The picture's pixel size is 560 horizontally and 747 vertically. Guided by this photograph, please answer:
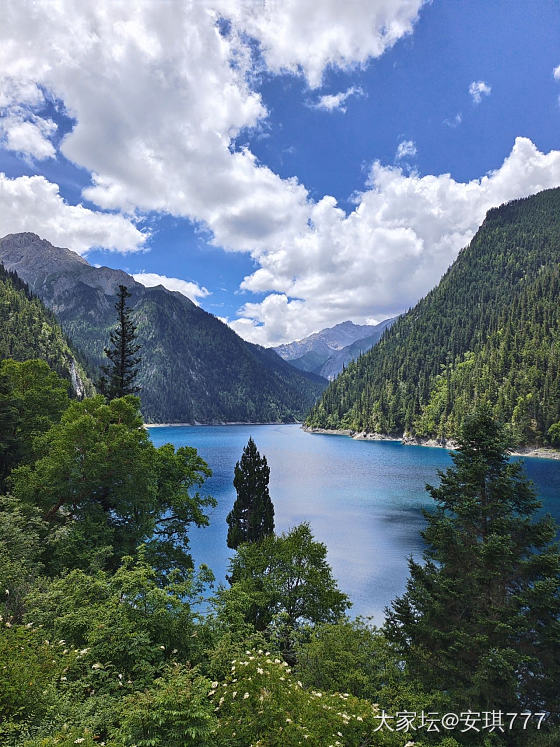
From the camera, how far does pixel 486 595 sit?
14.6 metres

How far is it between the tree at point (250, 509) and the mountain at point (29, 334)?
10019cm

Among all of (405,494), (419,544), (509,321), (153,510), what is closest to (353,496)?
(405,494)

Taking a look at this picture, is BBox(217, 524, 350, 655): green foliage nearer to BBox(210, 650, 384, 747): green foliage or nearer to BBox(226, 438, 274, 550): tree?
BBox(226, 438, 274, 550): tree

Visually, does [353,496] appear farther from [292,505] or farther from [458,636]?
[458,636]

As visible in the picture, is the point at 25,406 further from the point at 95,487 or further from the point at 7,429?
the point at 95,487

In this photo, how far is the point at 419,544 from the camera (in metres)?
44.8

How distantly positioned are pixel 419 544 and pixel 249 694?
41322 millimetres

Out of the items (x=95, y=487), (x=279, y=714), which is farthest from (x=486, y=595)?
(x=95, y=487)

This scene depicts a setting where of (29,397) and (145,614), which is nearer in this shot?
(145,614)

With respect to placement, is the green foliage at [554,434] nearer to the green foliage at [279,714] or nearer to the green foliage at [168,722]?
the green foliage at [279,714]

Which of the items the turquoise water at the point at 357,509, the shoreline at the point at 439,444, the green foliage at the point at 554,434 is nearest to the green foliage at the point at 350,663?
the turquoise water at the point at 357,509

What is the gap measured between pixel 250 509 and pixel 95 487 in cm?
1450

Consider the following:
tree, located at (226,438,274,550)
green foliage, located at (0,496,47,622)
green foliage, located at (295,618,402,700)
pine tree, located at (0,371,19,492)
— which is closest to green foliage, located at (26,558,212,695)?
green foliage, located at (0,496,47,622)

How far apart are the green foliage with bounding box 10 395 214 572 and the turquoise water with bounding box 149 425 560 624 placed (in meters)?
13.8
